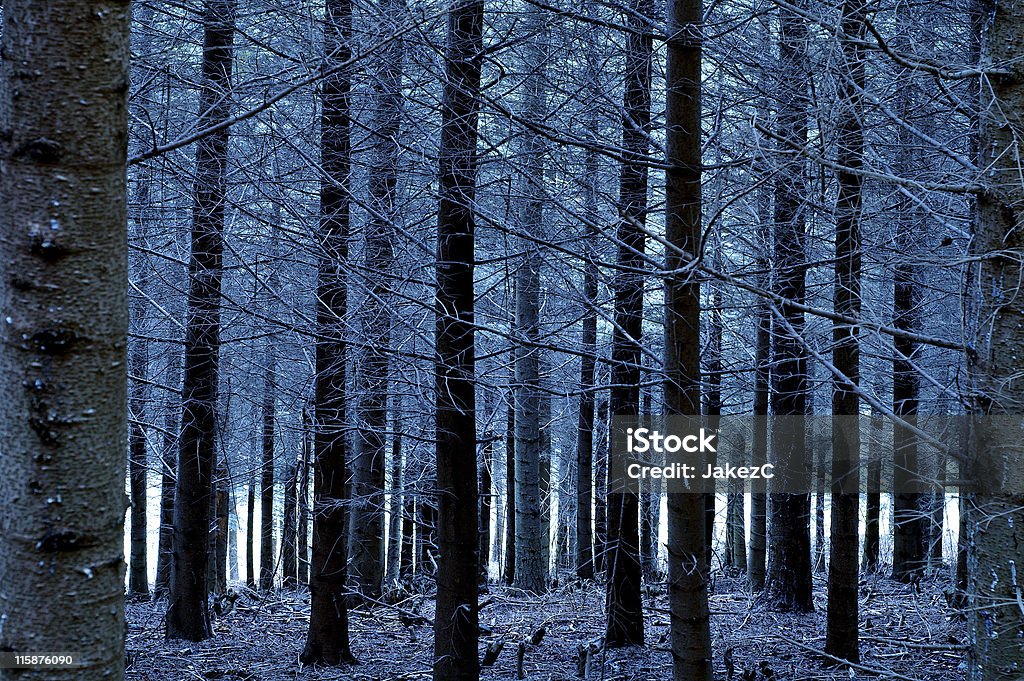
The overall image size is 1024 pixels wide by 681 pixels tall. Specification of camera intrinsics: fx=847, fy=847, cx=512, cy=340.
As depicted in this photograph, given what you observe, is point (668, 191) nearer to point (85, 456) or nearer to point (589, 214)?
point (589, 214)

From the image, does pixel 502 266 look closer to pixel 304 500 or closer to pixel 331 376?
pixel 331 376

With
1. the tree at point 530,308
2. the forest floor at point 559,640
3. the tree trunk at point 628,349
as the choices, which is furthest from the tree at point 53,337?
the forest floor at point 559,640

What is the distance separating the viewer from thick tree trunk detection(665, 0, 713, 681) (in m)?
4.82

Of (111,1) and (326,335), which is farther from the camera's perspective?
(326,335)

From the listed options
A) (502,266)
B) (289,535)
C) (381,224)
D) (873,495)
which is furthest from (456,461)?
(289,535)

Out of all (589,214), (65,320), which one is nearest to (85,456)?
(65,320)

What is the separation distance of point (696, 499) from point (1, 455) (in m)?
3.90

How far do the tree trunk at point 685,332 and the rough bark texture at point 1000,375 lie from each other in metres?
1.39

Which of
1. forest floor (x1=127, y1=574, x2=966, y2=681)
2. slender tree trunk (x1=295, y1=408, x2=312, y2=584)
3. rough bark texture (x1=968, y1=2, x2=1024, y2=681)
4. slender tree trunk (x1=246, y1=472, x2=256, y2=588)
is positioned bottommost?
slender tree trunk (x1=246, y1=472, x2=256, y2=588)

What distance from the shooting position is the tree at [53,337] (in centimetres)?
176

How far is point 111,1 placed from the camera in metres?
1.84

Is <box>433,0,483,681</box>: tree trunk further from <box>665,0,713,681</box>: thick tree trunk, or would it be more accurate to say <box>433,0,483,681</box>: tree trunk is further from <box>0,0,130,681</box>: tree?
<box>0,0,130,681</box>: tree

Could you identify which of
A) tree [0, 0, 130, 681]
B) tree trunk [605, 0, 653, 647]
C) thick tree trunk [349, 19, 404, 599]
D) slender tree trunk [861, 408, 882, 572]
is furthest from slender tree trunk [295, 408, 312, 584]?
slender tree trunk [861, 408, 882, 572]

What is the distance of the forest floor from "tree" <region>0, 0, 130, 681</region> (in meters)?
5.33
